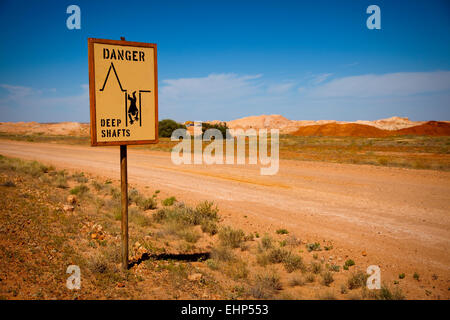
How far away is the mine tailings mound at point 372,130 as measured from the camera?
191 feet

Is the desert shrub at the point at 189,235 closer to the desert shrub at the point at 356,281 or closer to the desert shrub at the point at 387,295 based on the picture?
the desert shrub at the point at 356,281

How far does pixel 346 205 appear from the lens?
944 cm

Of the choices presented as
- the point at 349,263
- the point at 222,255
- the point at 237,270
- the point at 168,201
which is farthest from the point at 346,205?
the point at 168,201

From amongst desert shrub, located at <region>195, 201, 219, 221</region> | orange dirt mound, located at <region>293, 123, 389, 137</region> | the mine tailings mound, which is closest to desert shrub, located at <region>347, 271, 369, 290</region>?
desert shrub, located at <region>195, 201, 219, 221</region>

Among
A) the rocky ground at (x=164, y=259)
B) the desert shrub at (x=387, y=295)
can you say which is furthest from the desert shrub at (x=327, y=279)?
the desert shrub at (x=387, y=295)

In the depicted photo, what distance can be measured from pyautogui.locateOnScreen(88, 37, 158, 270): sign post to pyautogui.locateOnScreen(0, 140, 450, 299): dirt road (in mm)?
4290

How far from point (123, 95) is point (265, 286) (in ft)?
12.9

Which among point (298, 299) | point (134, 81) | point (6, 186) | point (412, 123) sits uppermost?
point (412, 123)

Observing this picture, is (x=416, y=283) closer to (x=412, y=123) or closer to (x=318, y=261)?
(x=318, y=261)

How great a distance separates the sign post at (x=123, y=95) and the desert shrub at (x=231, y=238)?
2.53m

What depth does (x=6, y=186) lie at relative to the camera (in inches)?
356

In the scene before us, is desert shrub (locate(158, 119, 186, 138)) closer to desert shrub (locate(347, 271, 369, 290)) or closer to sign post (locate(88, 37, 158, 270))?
sign post (locate(88, 37, 158, 270))
